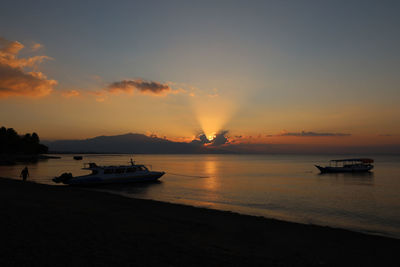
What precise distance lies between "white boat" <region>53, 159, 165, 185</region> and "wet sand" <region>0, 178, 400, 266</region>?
26.3 meters

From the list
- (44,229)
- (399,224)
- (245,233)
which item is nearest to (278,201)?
(399,224)

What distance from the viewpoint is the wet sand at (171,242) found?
9.20 metres

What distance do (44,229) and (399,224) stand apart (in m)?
27.3

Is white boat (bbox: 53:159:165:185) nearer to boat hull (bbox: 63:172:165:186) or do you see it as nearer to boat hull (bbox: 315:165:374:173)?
boat hull (bbox: 63:172:165:186)

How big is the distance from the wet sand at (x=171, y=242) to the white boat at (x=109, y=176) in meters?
26.3

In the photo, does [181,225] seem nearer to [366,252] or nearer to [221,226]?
[221,226]

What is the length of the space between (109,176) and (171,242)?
37.3 meters

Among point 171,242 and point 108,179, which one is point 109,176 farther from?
point 171,242

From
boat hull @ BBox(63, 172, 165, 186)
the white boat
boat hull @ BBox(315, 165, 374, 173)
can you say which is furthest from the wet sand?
boat hull @ BBox(315, 165, 374, 173)

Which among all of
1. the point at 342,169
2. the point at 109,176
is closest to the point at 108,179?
the point at 109,176

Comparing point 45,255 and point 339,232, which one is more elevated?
point 45,255

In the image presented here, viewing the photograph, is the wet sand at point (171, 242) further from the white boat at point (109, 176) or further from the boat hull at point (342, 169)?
the boat hull at point (342, 169)

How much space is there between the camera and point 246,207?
97.0 ft

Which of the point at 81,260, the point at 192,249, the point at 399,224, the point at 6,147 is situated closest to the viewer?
the point at 81,260
